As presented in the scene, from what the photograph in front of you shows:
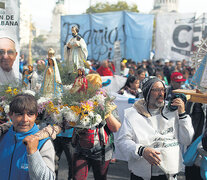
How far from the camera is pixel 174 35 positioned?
53.2 feet

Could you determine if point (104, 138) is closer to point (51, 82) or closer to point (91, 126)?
point (91, 126)

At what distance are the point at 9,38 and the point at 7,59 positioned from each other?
0.34 meters

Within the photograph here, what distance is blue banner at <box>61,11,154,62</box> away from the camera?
56.5 feet

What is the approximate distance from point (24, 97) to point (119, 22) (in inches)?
624

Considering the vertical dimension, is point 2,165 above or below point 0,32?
below

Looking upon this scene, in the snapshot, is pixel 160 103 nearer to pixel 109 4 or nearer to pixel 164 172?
pixel 164 172

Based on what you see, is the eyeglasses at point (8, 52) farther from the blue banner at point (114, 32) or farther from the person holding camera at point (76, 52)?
the blue banner at point (114, 32)

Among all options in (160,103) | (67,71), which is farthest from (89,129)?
(67,71)

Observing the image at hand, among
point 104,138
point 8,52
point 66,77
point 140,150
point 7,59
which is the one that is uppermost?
point 8,52

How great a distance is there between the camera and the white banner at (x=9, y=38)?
454 cm

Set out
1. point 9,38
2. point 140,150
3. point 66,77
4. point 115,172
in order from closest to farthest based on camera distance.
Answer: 1. point 140,150
2. point 9,38
3. point 66,77
4. point 115,172

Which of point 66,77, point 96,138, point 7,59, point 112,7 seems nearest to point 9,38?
point 7,59

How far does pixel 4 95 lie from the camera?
12.0 feet

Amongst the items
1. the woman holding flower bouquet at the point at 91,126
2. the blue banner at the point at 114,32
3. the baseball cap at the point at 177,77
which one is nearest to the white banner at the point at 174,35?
the blue banner at the point at 114,32
